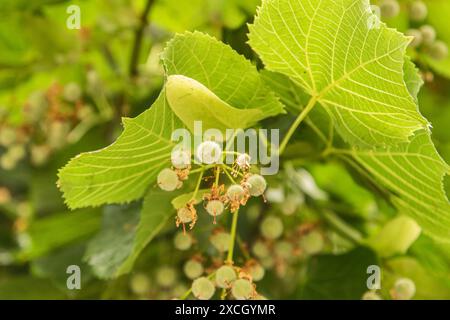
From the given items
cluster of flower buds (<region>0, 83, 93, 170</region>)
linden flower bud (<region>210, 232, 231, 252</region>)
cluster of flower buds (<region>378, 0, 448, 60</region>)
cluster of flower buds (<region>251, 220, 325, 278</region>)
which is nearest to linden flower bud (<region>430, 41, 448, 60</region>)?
cluster of flower buds (<region>378, 0, 448, 60</region>)

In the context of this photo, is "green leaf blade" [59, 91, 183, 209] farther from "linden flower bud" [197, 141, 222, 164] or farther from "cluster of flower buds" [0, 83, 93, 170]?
"cluster of flower buds" [0, 83, 93, 170]

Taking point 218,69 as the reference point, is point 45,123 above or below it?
above

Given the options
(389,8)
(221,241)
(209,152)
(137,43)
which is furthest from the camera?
(137,43)

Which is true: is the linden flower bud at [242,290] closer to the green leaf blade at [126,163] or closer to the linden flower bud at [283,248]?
the green leaf blade at [126,163]

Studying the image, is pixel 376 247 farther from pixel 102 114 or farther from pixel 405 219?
pixel 102 114

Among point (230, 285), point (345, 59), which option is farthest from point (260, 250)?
point (345, 59)

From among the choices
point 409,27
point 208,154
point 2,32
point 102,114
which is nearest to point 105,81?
point 102,114

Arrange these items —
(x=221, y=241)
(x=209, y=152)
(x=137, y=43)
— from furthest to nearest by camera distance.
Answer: (x=137, y=43) < (x=221, y=241) < (x=209, y=152)

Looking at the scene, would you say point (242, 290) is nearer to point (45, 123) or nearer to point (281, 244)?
point (281, 244)
